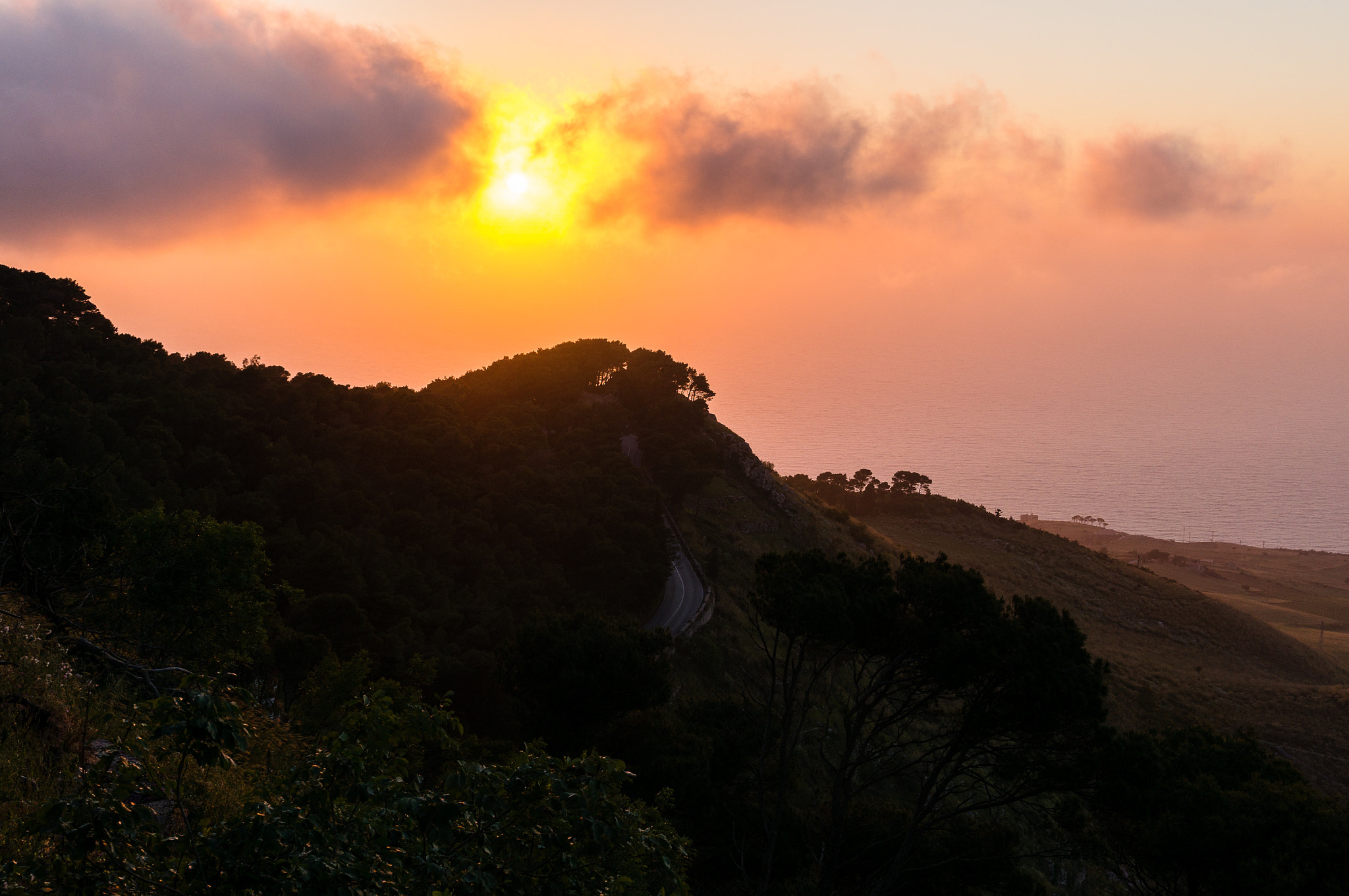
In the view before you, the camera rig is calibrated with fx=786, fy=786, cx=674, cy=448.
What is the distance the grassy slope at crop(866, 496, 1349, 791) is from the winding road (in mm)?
27786

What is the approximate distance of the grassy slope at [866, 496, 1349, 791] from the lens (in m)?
52.5

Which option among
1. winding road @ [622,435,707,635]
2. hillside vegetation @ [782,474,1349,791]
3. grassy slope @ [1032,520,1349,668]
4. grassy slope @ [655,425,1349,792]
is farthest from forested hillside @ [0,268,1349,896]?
grassy slope @ [1032,520,1349,668]

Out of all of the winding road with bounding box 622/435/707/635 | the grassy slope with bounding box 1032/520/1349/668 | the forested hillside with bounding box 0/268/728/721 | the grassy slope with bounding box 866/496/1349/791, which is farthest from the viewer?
the grassy slope with bounding box 1032/520/1349/668

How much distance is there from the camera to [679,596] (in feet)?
166

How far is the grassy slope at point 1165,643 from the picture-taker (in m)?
52.5

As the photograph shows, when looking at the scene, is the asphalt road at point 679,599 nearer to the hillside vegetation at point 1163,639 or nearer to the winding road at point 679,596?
the winding road at point 679,596

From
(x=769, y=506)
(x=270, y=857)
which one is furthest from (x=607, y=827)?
(x=769, y=506)

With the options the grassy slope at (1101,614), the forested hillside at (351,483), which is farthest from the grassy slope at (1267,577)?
the forested hillside at (351,483)

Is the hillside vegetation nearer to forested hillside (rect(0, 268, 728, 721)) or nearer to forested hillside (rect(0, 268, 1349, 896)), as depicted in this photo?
forested hillside (rect(0, 268, 1349, 896))

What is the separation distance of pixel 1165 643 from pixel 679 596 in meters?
53.4

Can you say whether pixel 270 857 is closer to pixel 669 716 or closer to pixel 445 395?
pixel 669 716

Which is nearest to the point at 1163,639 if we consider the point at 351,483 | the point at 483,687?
the point at 483,687

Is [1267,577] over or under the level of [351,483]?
under

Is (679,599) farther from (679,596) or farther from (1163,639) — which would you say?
(1163,639)
